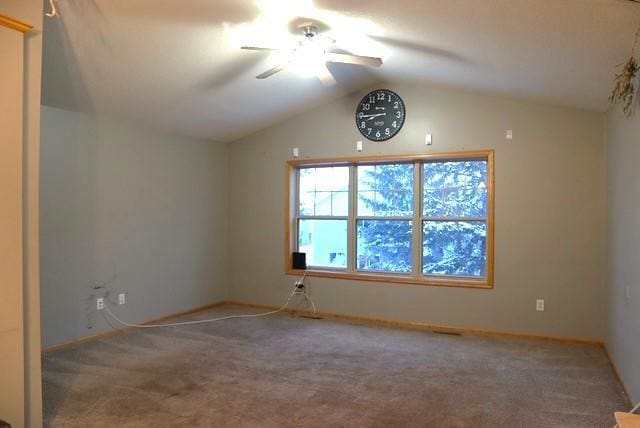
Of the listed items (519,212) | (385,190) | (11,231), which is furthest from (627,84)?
(11,231)

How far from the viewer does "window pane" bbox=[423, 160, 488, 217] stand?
4828 mm

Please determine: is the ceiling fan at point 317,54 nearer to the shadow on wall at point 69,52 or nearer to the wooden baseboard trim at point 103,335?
the shadow on wall at point 69,52

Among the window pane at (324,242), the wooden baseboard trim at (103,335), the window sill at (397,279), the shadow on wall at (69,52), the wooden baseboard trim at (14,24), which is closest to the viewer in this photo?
the wooden baseboard trim at (14,24)

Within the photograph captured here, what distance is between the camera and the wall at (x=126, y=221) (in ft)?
13.0

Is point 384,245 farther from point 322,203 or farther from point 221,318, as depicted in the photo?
point 221,318

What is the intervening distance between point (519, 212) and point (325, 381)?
9.11 feet

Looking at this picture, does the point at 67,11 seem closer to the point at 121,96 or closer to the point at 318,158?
the point at 121,96

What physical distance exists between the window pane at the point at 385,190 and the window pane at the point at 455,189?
22 centimetres

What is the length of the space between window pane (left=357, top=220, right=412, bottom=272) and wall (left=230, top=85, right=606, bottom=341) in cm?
28

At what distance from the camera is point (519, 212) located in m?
4.55

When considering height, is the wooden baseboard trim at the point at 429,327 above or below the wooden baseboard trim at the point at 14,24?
below

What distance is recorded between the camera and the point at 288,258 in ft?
18.6

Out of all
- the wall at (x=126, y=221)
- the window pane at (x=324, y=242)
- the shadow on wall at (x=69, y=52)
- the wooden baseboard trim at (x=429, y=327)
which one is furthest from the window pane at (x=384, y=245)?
the shadow on wall at (x=69, y=52)

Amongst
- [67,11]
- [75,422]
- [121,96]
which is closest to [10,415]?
[75,422]
